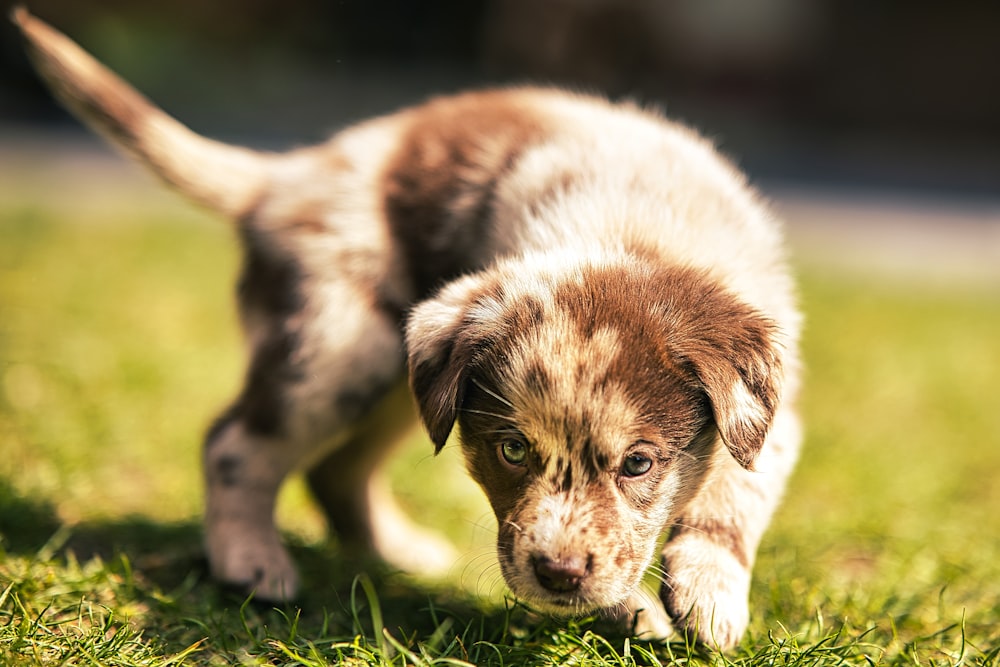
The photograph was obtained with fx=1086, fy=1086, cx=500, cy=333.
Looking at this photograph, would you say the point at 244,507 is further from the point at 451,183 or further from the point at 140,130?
the point at 140,130

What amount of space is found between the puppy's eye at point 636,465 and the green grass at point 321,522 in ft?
1.78

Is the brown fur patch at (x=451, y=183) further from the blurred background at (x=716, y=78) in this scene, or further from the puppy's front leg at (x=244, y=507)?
the blurred background at (x=716, y=78)

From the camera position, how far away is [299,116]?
18094mm

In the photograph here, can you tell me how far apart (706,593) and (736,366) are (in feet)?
2.43

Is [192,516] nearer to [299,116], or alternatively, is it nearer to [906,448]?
[906,448]

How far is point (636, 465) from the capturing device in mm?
3275

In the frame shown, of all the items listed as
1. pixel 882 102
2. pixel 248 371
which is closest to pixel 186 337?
pixel 248 371

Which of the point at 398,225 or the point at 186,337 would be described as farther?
the point at 186,337

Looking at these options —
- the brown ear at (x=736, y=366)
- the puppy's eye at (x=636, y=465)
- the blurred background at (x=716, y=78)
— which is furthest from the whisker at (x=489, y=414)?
the blurred background at (x=716, y=78)

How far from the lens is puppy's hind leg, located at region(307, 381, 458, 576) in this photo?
16.1ft

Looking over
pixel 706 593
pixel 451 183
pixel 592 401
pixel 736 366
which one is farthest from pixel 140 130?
pixel 706 593

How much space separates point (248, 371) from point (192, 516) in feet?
3.46

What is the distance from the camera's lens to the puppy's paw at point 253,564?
406 cm

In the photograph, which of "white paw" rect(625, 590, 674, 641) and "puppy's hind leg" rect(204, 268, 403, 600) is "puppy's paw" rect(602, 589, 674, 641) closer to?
"white paw" rect(625, 590, 674, 641)
